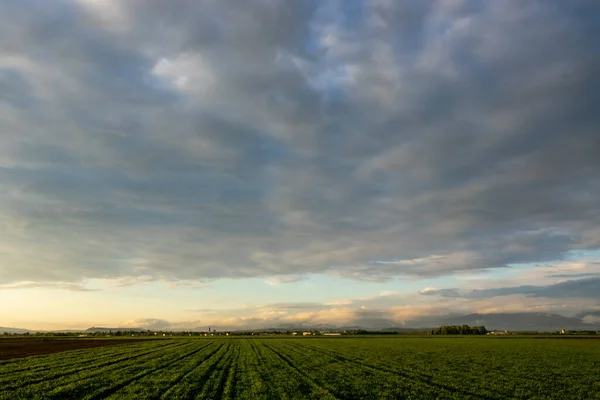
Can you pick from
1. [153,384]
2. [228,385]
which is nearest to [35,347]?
A: [153,384]


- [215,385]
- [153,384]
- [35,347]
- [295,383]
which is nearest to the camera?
[215,385]

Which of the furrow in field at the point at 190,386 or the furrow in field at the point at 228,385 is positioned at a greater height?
the furrow in field at the point at 190,386

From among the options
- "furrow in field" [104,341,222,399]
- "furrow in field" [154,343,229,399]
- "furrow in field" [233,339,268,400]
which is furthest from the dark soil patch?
"furrow in field" [233,339,268,400]

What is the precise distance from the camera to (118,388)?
2875 cm

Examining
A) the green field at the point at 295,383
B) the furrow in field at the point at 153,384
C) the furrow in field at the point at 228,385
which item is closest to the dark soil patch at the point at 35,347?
the green field at the point at 295,383

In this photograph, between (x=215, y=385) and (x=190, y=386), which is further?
(x=215, y=385)

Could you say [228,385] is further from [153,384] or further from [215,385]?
[153,384]

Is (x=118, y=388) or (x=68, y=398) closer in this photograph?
(x=68, y=398)

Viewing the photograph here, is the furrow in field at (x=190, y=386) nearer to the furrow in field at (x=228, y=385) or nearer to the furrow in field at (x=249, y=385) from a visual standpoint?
the furrow in field at (x=228, y=385)

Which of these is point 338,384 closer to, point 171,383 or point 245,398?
point 245,398

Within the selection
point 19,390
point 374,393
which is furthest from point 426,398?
point 19,390

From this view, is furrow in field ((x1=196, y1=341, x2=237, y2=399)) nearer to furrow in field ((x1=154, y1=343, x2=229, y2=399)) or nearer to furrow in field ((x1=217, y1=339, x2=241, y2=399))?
furrow in field ((x1=217, y1=339, x2=241, y2=399))

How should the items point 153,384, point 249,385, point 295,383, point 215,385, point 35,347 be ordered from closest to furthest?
point 215,385 → point 249,385 → point 153,384 → point 295,383 → point 35,347

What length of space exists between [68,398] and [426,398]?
21.1m
